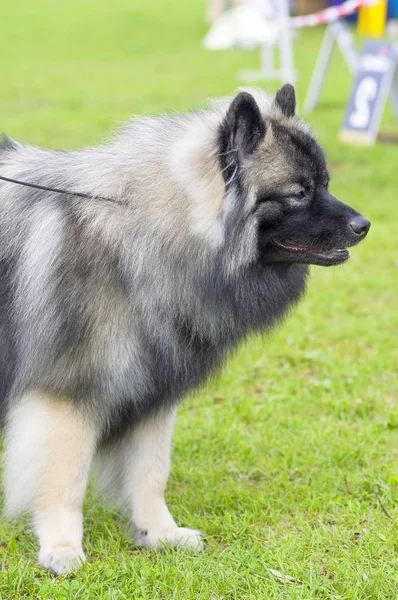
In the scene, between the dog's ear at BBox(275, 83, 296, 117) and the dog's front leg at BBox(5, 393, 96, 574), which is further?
the dog's ear at BBox(275, 83, 296, 117)

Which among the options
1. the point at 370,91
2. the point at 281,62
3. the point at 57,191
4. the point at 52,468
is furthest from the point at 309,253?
the point at 281,62

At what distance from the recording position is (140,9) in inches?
1097

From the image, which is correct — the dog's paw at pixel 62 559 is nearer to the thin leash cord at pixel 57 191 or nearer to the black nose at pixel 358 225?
the thin leash cord at pixel 57 191

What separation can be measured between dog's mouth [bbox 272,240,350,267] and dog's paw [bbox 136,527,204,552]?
1.17m

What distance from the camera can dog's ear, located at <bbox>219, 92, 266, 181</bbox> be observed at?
8.73ft

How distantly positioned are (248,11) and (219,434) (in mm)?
10804

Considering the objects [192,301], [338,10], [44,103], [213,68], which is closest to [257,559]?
[192,301]

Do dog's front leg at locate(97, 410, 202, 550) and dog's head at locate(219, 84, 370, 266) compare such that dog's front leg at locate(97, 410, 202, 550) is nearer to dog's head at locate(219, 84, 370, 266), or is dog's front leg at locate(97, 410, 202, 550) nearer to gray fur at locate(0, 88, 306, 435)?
gray fur at locate(0, 88, 306, 435)

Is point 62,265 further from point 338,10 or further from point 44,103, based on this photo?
point 44,103

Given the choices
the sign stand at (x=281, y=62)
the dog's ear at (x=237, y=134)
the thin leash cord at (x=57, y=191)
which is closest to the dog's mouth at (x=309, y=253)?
the dog's ear at (x=237, y=134)

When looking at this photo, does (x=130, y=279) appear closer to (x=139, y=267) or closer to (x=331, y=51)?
(x=139, y=267)

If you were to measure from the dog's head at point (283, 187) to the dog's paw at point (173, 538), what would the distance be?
115 cm

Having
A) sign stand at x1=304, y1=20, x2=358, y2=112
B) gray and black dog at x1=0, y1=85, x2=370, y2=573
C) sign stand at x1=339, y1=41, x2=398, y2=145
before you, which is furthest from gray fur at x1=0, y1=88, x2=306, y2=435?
sign stand at x1=304, y1=20, x2=358, y2=112

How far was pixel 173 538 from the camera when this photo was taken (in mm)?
3113
